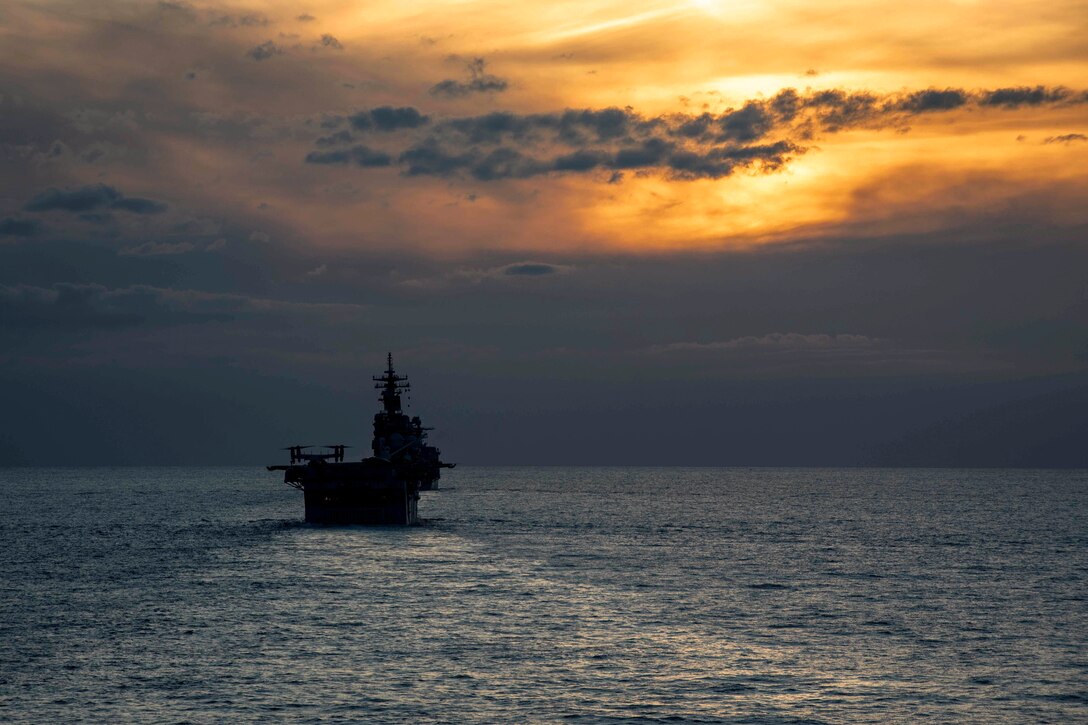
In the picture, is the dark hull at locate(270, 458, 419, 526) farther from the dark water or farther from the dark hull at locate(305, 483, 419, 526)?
the dark water

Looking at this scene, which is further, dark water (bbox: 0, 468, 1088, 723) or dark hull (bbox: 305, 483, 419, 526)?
dark hull (bbox: 305, 483, 419, 526)

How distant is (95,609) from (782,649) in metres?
36.5

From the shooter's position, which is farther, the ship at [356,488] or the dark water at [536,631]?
the ship at [356,488]

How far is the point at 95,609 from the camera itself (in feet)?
204

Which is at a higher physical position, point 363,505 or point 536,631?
point 363,505

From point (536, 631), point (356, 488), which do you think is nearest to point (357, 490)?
point (356, 488)

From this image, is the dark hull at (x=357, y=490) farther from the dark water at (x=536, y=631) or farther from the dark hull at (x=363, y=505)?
the dark water at (x=536, y=631)

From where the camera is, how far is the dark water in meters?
39.3

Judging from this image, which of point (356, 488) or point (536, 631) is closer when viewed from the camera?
point (536, 631)

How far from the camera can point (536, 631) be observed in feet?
178

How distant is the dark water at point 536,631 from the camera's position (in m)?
39.3

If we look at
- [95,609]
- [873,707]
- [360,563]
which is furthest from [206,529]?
[873,707]

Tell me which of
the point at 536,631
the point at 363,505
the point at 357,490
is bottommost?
the point at 536,631

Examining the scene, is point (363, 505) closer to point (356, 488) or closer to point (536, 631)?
point (356, 488)
